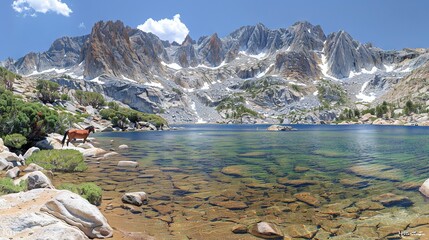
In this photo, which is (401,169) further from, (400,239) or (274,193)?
(400,239)

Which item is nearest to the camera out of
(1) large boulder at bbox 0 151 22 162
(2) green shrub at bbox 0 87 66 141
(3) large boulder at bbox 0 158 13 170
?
(3) large boulder at bbox 0 158 13 170

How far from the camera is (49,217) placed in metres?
9.90

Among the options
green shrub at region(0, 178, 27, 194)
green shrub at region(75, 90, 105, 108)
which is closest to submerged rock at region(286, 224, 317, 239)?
green shrub at region(0, 178, 27, 194)

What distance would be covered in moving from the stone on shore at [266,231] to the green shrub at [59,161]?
19822 millimetres

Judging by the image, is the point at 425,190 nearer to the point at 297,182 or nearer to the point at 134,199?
the point at 297,182

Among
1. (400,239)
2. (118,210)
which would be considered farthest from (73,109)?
(400,239)

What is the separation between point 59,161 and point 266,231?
21680 mm

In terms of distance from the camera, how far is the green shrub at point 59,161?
25.9 metres

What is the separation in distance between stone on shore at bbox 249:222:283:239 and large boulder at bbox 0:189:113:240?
6.29 m

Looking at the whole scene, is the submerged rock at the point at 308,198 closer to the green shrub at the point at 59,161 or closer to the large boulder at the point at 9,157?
the green shrub at the point at 59,161

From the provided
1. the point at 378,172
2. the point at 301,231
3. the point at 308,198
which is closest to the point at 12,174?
the point at 301,231

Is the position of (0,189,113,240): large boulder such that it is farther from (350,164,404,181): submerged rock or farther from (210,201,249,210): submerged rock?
(350,164,404,181): submerged rock

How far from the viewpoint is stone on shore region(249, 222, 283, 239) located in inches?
487

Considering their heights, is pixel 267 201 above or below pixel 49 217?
below
